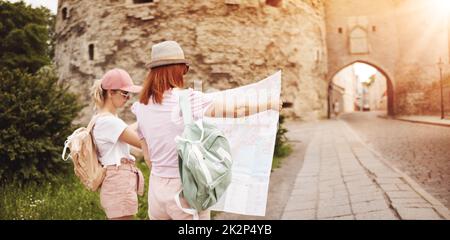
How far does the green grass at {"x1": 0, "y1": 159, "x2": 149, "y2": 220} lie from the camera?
354cm

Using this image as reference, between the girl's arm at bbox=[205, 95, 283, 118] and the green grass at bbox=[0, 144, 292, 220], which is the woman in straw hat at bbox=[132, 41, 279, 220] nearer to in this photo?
the girl's arm at bbox=[205, 95, 283, 118]

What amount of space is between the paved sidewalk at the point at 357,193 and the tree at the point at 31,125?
288 cm

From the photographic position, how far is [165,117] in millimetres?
1590

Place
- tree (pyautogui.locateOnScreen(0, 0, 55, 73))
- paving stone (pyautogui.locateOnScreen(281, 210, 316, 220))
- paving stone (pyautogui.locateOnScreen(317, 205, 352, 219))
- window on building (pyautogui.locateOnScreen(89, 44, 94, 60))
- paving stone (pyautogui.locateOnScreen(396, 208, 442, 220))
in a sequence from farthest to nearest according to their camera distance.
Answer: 1. window on building (pyautogui.locateOnScreen(89, 44, 94, 60))
2. tree (pyautogui.locateOnScreen(0, 0, 55, 73))
3. paving stone (pyautogui.locateOnScreen(281, 210, 316, 220))
4. paving stone (pyautogui.locateOnScreen(317, 205, 352, 219))
5. paving stone (pyautogui.locateOnScreen(396, 208, 442, 220))

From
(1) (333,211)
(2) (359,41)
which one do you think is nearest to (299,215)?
(1) (333,211)

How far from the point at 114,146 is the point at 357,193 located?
2.25m

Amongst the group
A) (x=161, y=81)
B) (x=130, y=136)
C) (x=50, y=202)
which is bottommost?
(x=50, y=202)

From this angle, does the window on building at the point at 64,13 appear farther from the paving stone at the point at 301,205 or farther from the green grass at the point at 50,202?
the paving stone at the point at 301,205

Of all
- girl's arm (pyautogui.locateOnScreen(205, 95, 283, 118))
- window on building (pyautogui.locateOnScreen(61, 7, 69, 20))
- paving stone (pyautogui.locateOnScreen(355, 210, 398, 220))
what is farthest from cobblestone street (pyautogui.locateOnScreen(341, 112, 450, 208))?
window on building (pyautogui.locateOnScreen(61, 7, 69, 20))

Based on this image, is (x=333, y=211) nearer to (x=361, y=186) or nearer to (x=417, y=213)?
(x=417, y=213)

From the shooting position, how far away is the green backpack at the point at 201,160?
1.44 metres

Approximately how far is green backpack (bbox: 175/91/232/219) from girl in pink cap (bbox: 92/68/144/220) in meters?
0.43

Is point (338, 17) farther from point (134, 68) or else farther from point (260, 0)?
point (134, 68)
